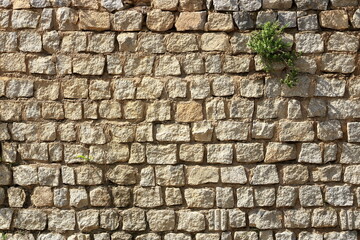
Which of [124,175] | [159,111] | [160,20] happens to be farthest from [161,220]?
[160,20]

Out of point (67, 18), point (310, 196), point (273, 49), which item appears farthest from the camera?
point (67, 18)

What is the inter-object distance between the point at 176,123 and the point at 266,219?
4.16 ft

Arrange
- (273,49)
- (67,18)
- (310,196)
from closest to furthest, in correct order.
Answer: (273,49), (310,196), (67,18)

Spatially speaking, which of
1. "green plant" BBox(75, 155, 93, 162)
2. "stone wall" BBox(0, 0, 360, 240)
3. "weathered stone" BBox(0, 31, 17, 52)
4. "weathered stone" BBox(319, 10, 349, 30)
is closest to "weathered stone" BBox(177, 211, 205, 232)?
"stone wall" BBox(0, 0, 360, 240)

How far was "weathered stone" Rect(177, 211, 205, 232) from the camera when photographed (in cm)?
452

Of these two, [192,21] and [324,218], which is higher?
[192,21]

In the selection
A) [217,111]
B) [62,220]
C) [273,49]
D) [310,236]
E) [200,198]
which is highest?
[273,49]

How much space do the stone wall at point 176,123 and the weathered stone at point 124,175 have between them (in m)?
0.01

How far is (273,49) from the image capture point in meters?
4.39

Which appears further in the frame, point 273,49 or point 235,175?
point 235,175

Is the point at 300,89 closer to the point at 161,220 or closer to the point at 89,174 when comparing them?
the point at 161,220

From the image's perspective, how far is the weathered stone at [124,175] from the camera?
4566 mm

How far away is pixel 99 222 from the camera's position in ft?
15.0

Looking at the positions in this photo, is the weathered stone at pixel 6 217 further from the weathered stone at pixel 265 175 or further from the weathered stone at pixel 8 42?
the weathered stone at pixel 265 175
